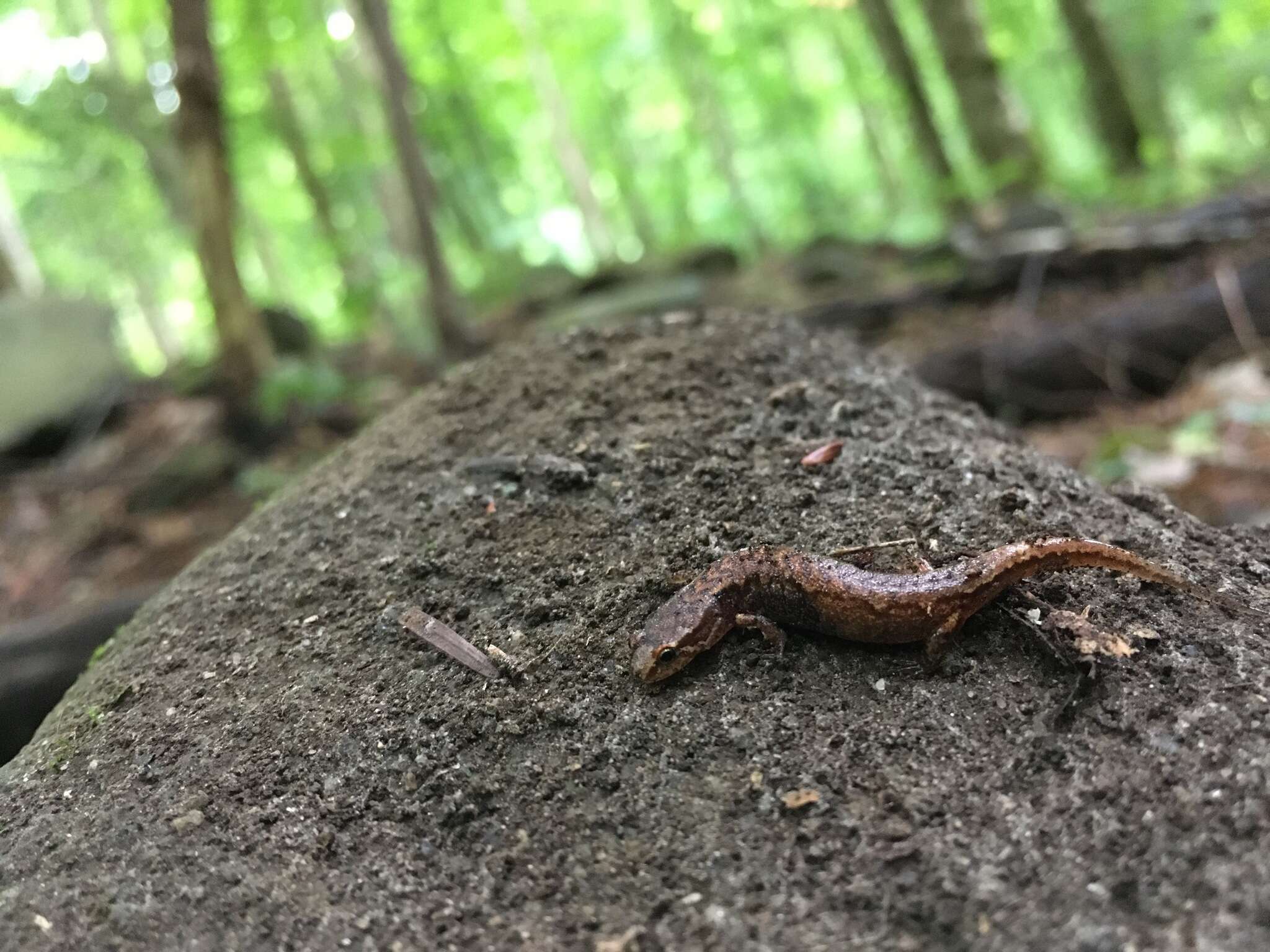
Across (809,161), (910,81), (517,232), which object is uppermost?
(517,232)

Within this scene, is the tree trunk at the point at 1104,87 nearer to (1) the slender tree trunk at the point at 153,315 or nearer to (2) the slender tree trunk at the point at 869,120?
(2) the slender tree trunk at the point at 869,120

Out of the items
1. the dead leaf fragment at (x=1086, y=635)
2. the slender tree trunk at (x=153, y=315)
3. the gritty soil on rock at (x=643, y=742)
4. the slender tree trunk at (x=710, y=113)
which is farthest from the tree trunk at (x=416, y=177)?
the slender tree trunk at (x=153, y=315)

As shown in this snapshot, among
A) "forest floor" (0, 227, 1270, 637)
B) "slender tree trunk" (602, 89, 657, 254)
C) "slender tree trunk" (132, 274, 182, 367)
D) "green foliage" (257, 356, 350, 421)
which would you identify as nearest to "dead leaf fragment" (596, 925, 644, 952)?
"forest floor" (0, 227, 1270, 637)

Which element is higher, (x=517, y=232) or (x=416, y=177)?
(x=416, y=177)

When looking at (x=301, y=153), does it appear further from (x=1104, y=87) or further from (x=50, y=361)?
(x=1104, y=87)

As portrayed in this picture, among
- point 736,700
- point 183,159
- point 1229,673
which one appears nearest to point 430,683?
point 736,700

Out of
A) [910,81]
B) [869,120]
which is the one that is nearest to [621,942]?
[910,81]
